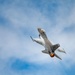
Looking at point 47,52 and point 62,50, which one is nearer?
point 47,52

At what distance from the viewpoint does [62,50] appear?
95.9 metres

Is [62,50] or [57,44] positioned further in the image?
[62,50]

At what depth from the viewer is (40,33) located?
93.3m

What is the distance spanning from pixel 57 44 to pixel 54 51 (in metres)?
3.09

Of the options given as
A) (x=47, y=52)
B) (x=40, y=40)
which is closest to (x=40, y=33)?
(x=40, y=40)

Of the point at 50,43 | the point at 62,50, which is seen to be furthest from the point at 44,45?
the point at 62,50

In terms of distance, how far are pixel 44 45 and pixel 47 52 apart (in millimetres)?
3469

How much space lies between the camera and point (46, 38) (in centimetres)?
9162

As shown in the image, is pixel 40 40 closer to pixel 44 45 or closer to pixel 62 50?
pixel 44 45

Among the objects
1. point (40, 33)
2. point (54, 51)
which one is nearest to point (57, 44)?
point (54, 51)

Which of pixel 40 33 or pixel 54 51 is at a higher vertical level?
pixel 40 33

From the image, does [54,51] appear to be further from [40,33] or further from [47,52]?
[40,33]

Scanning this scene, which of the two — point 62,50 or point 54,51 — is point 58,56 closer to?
point 54,51

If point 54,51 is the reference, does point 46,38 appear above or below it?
above
